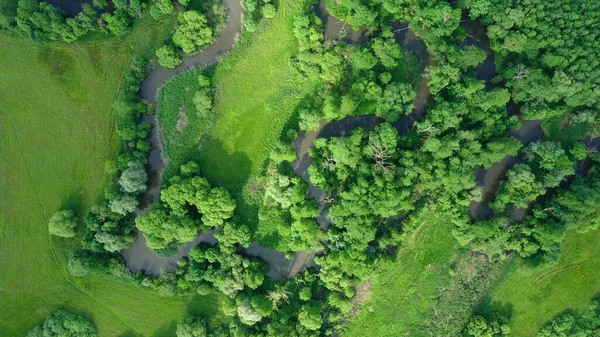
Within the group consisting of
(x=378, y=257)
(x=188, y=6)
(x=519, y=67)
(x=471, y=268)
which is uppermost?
(x=519, y=67)

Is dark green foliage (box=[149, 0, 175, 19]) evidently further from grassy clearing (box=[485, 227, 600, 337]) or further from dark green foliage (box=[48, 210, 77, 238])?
grassy clearing (box=[485, 227, 600, 337])

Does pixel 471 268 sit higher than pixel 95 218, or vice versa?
pixel 471 268

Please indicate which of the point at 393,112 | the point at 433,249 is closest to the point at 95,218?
the point at 393,112

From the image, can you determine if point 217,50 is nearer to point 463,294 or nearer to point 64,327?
point 64,327

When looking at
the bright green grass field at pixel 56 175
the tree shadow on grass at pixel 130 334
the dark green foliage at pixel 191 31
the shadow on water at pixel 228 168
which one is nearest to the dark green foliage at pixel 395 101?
the shadow on water at pixel 228 168

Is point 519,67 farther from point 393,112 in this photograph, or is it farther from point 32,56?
point 32,56

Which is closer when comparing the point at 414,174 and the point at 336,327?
the point at 414,174

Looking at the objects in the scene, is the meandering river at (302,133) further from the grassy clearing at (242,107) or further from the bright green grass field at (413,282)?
the bright green grass field at (413,282)

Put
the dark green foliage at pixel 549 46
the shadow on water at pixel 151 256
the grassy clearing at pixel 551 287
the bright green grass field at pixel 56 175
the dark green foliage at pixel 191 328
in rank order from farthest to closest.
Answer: the bright green grass field at pixel 56 175 → the shadow on water at pixel 151 256 → the grassy clearing at pixel 551 287 → the dark green foliage at pixel 191 328 → the dark green foliage at pixel 549 46
